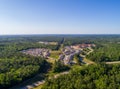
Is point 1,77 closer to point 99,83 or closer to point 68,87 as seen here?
point 68,87

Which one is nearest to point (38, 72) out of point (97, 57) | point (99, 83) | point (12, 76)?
point (12, 76)

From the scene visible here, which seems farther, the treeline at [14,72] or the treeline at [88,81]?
the treeline at [14,72]

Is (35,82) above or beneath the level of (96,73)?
beneath

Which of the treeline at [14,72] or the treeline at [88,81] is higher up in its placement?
the treeline at [88,81]

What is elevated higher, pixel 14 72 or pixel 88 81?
pixel 88 81

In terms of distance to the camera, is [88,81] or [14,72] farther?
[14,72]

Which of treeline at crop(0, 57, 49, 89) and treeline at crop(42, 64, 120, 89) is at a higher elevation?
treeline at crop(42, 64, 120, 89)

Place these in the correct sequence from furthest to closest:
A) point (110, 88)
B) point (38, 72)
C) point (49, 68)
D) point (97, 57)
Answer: point (97, 57) → point (49, 68) → point (38, 72) → point (110, 88)

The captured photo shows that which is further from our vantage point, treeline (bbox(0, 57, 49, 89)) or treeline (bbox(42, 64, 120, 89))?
treeline (bbox(0, 57, 49, 89))
